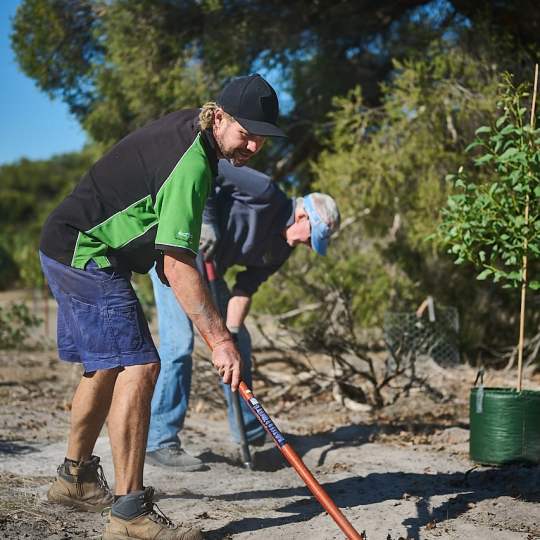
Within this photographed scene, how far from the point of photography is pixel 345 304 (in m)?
6.16

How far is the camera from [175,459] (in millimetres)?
4238

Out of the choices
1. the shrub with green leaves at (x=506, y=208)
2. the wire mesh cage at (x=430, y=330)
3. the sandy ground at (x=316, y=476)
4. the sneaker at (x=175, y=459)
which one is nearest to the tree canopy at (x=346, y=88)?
the wire mesh cage at (x=430, y=330)

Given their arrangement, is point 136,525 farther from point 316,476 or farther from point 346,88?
point 346,88

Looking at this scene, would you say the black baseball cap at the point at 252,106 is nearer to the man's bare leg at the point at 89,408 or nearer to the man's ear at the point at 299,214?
the man's bare leg at the point at 89,408

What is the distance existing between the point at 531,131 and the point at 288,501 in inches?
94.3

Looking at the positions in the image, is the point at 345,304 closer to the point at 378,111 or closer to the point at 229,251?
the point at 229,251

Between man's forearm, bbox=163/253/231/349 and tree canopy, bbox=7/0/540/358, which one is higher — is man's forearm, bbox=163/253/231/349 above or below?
below

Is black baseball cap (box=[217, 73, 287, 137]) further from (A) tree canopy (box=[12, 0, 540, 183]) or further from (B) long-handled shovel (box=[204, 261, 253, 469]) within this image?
(A) tree canopy (box=[12, 0, 540, 183])

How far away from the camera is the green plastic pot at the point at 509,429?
169 inches

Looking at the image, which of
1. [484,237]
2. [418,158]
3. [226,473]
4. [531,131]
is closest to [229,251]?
[226,473]

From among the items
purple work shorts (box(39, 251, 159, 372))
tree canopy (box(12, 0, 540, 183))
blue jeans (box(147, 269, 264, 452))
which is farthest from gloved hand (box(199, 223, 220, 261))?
tree canopy (box(12, 0, 540, 183))

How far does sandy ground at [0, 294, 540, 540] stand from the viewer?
3.23 meters

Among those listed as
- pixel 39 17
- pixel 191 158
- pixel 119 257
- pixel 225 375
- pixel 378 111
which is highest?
pixel 39 17

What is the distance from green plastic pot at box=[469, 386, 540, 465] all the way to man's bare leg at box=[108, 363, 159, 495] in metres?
2.17
